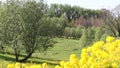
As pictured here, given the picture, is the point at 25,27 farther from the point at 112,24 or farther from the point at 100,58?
the point at 112,24

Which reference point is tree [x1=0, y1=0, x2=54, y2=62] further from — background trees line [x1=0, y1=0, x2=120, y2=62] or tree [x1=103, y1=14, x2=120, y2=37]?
tree [x1=103, y1=14, x2=120, y2=37]

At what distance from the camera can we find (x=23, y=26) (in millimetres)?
30625

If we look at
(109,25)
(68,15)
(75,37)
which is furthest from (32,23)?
(68,15)

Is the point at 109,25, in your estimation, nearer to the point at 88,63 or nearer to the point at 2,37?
the point at 2,37

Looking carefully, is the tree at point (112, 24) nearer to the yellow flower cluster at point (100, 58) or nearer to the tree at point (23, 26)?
the tree at point (23, 26)

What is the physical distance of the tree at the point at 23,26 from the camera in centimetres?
3038

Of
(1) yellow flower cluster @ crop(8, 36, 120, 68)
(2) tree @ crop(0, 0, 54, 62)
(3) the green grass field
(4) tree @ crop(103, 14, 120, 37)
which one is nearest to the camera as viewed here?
(1) yellow flower cluster @ crop(8, 36, 120, 68)

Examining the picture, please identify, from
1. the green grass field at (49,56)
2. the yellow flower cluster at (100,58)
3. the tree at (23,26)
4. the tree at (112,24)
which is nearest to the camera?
the yellow flower cluster at (100,58)

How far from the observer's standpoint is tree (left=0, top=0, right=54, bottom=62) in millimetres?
30375

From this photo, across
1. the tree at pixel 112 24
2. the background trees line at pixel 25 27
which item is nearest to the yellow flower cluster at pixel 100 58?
the background trees line at pixel 25 27

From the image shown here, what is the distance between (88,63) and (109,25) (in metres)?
67.4

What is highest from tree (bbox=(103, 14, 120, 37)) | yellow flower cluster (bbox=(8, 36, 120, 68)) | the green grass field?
yellow flower cluster (bbox=(8, 36, 120, 68))

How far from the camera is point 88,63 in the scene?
4.48m

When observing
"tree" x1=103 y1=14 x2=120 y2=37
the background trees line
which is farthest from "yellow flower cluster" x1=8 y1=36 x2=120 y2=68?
"tree" x1=103 y1=14 x2=120 y2=37
